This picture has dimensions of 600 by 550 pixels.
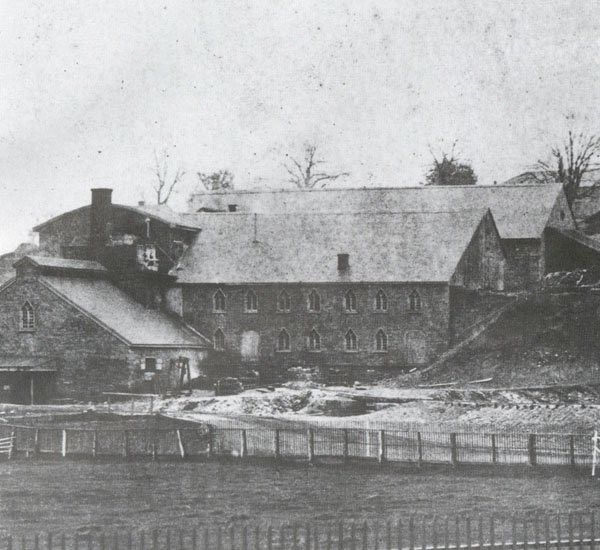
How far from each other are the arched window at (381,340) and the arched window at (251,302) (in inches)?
290

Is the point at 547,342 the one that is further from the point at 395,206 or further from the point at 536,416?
the point at 395,206

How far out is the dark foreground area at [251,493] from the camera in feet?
78.7

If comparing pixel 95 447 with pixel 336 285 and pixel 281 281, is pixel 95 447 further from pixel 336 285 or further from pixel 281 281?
pixel 281 281

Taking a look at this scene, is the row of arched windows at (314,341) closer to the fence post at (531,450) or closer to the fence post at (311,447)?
the fence post at (311,447)

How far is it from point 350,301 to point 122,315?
12.8m

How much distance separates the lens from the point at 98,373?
5528cm

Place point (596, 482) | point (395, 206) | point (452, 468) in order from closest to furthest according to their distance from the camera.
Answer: point (596, 482), point (452, 468), point (395, 206)

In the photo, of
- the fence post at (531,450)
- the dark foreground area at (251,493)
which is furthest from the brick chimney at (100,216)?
the fence post at (531,450)

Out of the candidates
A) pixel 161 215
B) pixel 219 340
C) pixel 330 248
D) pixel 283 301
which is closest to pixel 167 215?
pixel 161 215

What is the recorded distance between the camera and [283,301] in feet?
205

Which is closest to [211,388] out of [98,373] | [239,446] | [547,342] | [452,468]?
[98,373]

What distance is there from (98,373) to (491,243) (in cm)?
2572

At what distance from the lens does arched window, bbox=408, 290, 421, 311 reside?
6028 cm

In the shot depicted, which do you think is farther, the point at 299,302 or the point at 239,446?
the point at 299,302
